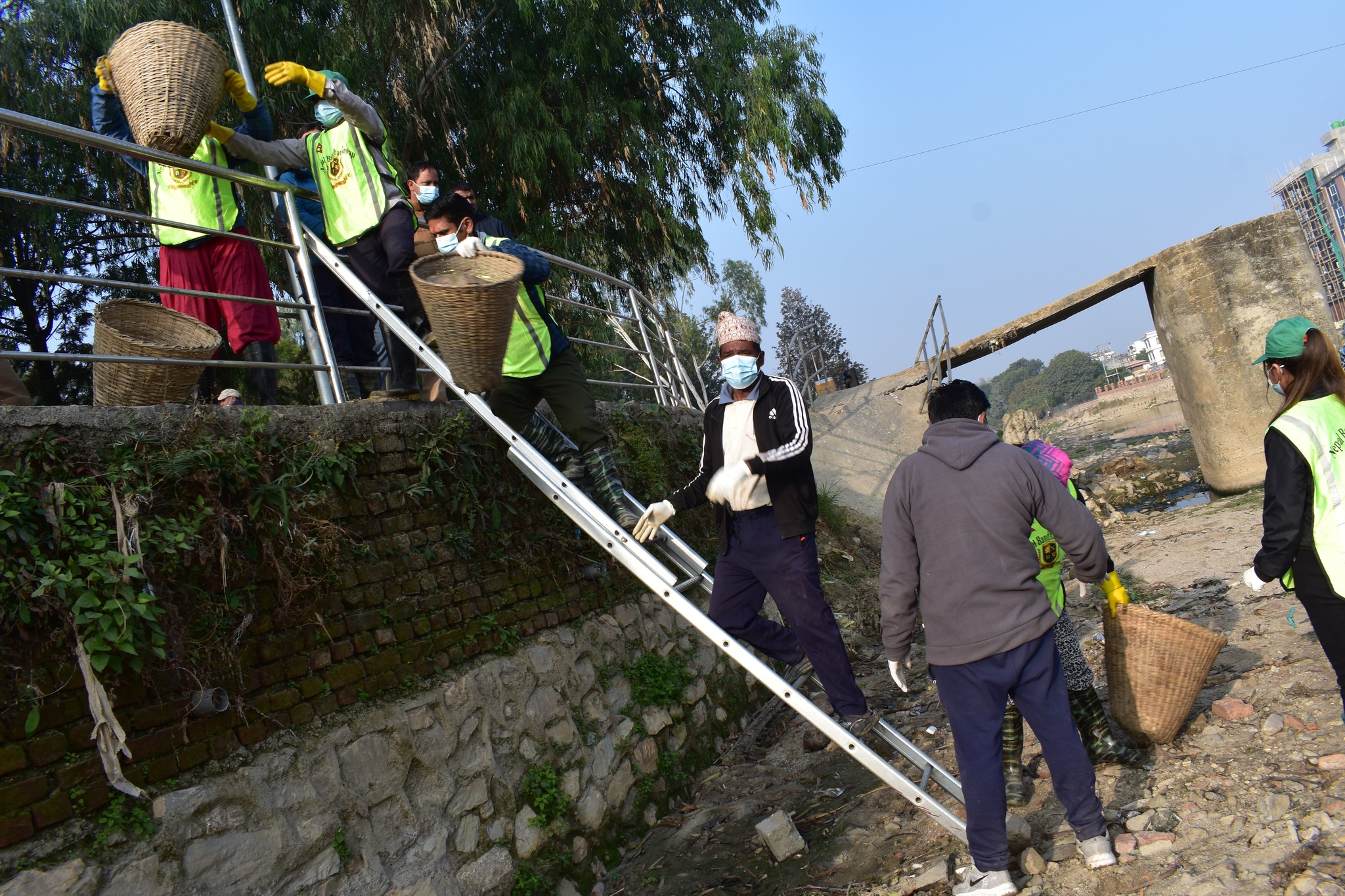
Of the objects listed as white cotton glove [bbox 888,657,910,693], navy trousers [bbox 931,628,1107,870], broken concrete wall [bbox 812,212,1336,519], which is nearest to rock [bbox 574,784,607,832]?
white cotton glove [bbox 888,657,910,693]

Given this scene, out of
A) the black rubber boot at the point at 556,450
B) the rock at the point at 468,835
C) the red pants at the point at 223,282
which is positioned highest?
the red pants at the point at 223,282

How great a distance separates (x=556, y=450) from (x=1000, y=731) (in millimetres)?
2391

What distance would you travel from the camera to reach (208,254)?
4.52 m

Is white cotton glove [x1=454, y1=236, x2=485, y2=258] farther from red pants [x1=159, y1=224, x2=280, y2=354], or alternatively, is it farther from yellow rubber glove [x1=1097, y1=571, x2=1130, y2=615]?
yellow rubber glove [x1=1097, y1=571, x2=1130, y2=615]

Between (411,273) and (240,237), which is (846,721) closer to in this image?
(411,273)

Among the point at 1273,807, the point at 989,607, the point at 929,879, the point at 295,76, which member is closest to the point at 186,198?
the point at 295,76

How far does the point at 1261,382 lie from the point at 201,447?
527 inches

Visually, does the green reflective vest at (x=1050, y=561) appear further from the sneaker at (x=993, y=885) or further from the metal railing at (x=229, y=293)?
the metal railing at (x=229, y=293)

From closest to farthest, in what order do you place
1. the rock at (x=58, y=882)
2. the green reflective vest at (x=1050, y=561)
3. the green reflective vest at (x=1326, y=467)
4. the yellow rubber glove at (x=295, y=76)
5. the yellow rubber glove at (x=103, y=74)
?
the rock at (x=58, y=882), the green reflective vest at (x=1326, y=467), the green reflective vest at (x=1050, y=561), the yellow rubber glove at (x=103, y=74), the yellow rubber glove at (x=295, y=76)

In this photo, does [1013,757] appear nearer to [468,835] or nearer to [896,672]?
[896,672]

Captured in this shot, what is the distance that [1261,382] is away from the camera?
39.8ft

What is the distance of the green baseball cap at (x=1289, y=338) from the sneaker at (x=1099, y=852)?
1.82 metres

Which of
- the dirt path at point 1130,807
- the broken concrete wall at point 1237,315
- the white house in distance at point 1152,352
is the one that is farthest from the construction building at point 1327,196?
the dirt path at point 1130,807

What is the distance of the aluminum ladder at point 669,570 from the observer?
3.24 metres
